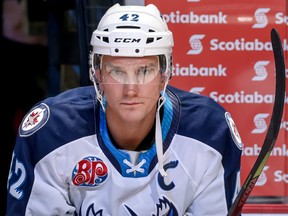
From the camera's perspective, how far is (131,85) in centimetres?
333

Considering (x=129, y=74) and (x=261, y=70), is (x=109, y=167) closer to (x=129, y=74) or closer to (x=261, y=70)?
(x=129, y=74)

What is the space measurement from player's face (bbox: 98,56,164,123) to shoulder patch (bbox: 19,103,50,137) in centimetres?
24

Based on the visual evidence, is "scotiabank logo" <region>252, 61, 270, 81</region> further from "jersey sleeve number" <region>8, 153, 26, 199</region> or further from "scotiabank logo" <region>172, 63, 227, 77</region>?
"jersey sleeve number" <region>8, 153, 26, 199</region>

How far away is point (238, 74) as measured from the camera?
4.55 metres

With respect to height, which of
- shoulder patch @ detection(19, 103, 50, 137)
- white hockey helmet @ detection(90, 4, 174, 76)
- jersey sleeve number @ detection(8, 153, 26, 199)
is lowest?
jersey sleeve number @ detection(8, 153, 26, 199)

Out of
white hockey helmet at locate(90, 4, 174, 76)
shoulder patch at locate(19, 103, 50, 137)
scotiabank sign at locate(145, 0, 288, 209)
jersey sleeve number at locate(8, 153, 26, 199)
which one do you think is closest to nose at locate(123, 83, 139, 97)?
white hockey helmet at locate(90, 4, 174, 76)

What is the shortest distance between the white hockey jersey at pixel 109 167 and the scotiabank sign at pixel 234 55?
1011mm

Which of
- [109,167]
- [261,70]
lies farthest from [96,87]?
[261,70]

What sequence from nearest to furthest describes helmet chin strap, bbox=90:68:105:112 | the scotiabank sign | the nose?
1. the nose
2. helmet chin strap, bbox=90:68:105:112
3. the scotiabank sign

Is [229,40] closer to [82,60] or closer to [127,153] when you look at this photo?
[82,60]

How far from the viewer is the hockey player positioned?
3.38 metres

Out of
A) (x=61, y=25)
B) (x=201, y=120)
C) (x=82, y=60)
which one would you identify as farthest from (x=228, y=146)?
(x=61, y=25)

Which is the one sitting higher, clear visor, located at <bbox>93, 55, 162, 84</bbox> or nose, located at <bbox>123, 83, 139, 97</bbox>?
clear visor, located at <bbox>93, 55, 162, 84</bbox>

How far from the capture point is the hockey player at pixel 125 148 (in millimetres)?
3375
